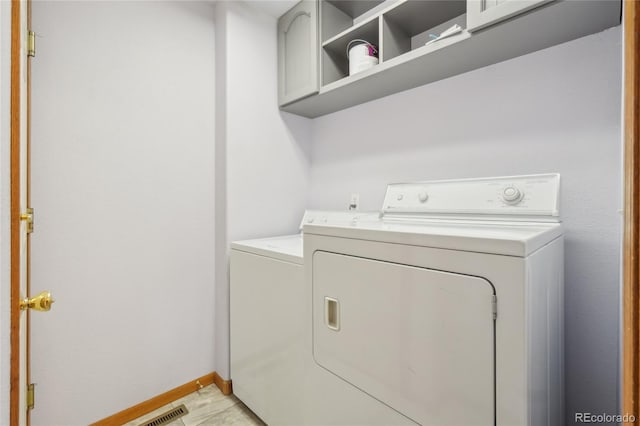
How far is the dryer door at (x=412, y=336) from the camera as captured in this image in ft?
2.63

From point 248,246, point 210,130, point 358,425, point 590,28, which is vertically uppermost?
point 590,28

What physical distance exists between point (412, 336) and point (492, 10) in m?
1.22

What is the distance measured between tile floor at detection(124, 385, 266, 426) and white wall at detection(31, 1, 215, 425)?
115mm

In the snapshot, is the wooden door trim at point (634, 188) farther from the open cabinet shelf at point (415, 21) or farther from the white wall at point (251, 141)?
the white wall at point (251, 141)

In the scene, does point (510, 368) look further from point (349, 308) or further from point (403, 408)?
point (349, 308)

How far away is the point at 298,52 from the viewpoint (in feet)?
6.46

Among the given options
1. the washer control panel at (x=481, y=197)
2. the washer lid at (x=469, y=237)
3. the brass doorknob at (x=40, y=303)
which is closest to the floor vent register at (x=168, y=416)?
the brass doorknob at (x=40, y=303)

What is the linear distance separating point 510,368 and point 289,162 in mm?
1832

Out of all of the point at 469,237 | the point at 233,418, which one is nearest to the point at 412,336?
the point at 469,237

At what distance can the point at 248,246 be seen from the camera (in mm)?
1726

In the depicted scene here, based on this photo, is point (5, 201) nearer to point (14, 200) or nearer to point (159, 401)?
point (14, 200)

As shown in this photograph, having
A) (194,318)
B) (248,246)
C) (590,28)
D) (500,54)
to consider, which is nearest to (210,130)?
(248,246)

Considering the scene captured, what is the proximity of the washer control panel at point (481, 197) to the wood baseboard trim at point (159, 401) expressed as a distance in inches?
63.6

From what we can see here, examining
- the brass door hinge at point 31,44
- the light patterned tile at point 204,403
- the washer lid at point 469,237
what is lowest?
the light patterned tile at point 204,403
